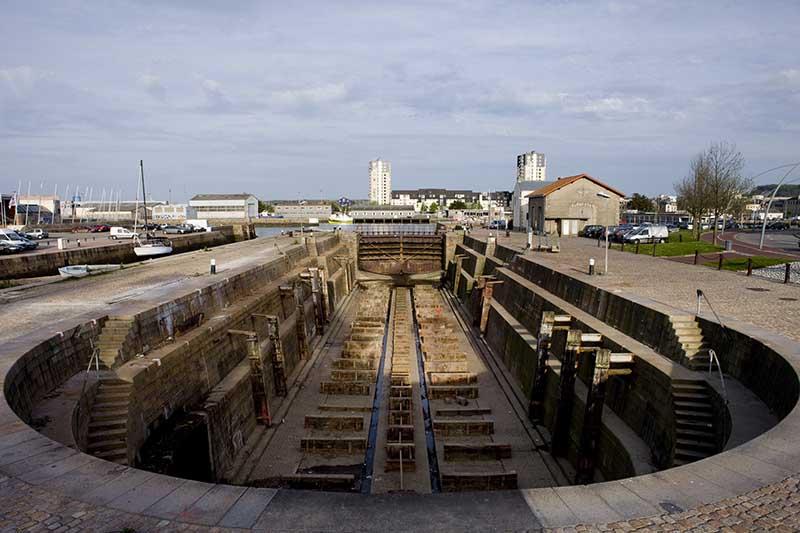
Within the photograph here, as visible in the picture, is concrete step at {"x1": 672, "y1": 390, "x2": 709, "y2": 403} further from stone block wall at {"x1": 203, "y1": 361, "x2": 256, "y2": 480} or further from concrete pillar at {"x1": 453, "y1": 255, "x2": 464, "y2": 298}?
concrete pillar at {"x1": 453, "y1": 255, "x2": 464, "y2": 298}

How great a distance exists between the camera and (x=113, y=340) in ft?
44.0

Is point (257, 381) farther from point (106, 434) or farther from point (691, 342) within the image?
point (691, 342)

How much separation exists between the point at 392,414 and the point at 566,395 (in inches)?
212

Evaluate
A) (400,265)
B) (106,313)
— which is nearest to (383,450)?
(106,313)

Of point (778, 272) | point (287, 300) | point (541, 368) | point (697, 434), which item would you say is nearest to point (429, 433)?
point (541, 368)

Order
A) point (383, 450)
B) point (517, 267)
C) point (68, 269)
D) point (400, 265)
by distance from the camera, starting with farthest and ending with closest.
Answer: point (400, 265)
point (517, 267)
point (68, 269)
point (383, 450)

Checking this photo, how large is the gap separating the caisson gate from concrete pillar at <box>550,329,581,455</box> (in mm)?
58

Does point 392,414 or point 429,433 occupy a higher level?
point 392,414

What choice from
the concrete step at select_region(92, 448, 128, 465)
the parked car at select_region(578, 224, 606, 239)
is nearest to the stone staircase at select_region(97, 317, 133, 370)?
the concrete step at select_region(92, 448, 128, 465)

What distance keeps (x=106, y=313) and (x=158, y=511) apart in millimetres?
10000

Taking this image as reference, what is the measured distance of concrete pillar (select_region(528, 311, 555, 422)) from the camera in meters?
17.4

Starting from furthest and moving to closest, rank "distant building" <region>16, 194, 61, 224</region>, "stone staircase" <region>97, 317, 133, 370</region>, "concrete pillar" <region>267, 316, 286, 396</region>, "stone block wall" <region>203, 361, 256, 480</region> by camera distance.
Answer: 1. "distant building" <region>16, 194, 61, 224</region>
2. "concrete pillar" <region>267, 316, 286, 396</region>
3. "stone block wall" <region>203, 361, 256, 480</region>
4. "stone staircase" <region>97, 317, 133, 370</region>

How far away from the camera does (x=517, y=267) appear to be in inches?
1278

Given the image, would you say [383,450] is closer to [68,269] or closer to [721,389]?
[721,389]
